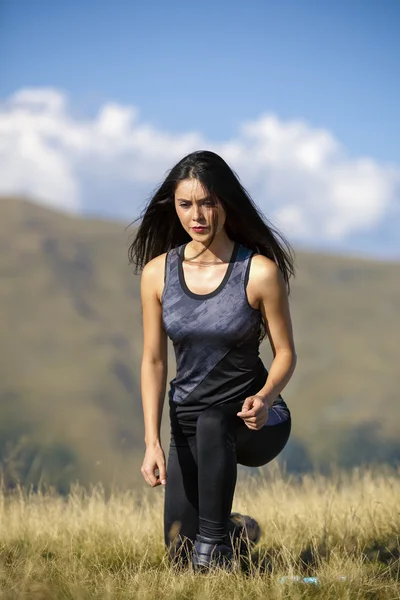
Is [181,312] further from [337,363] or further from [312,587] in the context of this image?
[337,363]

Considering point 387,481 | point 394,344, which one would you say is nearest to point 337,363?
point 394,344

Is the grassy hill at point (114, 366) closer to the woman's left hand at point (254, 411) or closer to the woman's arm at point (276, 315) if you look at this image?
the woman's arm at point (276, 315)

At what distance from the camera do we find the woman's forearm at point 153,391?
4.18 metres

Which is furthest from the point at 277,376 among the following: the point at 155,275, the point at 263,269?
the point at 155,275

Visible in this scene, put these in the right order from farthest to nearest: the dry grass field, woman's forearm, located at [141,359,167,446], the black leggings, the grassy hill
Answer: the grassy hill → woman's forearm, located at [141,359,167,446] → the black leggings → the dry grass field

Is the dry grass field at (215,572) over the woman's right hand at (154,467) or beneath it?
beneath

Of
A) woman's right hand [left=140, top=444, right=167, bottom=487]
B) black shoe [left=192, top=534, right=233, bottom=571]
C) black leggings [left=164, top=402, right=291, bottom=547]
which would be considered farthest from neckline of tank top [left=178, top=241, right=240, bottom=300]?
black shoe [left=192, top=534, right=233, bottom=571]

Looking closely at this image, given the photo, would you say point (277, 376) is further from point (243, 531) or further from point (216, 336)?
point (243, 531)

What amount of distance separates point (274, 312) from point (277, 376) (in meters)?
0.30

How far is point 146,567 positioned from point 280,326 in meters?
1.35

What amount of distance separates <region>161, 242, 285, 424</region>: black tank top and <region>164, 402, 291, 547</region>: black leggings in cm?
15

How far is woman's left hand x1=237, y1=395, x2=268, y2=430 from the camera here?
374 cm

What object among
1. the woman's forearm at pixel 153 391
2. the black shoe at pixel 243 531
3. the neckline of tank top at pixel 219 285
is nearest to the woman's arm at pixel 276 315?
the neckline of tank top at pixel 219 285

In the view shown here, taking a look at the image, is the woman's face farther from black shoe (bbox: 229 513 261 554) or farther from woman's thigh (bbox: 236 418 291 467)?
black shoe (bbox: 229 513 261 554)
